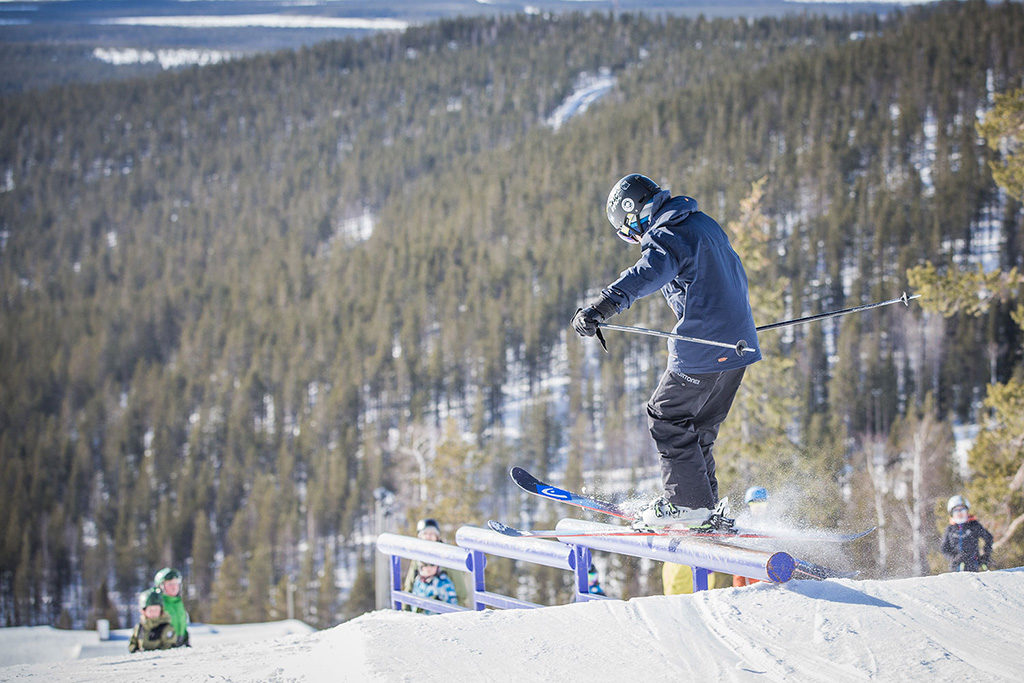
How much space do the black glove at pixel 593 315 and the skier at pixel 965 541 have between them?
375 centimetres

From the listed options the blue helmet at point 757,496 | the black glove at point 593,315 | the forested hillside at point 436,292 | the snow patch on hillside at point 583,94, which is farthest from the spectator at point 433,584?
the snow patch on hillside at point 583,94

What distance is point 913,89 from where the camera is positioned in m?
97.2

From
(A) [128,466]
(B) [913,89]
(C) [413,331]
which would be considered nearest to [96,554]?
(A) [128,466]

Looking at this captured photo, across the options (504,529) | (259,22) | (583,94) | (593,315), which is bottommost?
(504,529)

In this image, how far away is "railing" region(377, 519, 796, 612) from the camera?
3.91m

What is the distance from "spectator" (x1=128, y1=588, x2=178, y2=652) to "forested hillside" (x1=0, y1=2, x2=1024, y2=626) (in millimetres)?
18171

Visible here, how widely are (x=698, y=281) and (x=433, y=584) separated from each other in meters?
3.25

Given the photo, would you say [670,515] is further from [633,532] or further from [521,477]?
[521,477]

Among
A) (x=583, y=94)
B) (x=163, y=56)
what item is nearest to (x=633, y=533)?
(x=583, y=94)

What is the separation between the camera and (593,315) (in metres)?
3.61

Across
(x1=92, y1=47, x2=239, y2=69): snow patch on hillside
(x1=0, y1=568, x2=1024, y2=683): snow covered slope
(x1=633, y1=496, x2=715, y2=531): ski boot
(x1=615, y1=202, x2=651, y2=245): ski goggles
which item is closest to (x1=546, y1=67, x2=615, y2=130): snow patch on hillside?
(x1=92, y1=47, x2=239, y2=69): snow patch on hillside

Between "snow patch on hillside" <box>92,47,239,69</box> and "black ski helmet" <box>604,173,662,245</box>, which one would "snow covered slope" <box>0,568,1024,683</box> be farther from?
"snow patch on hillside" <box>92,47,239,69</box>

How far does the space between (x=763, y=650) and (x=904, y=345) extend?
72444 mm

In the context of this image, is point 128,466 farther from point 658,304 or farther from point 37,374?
point 658,304
